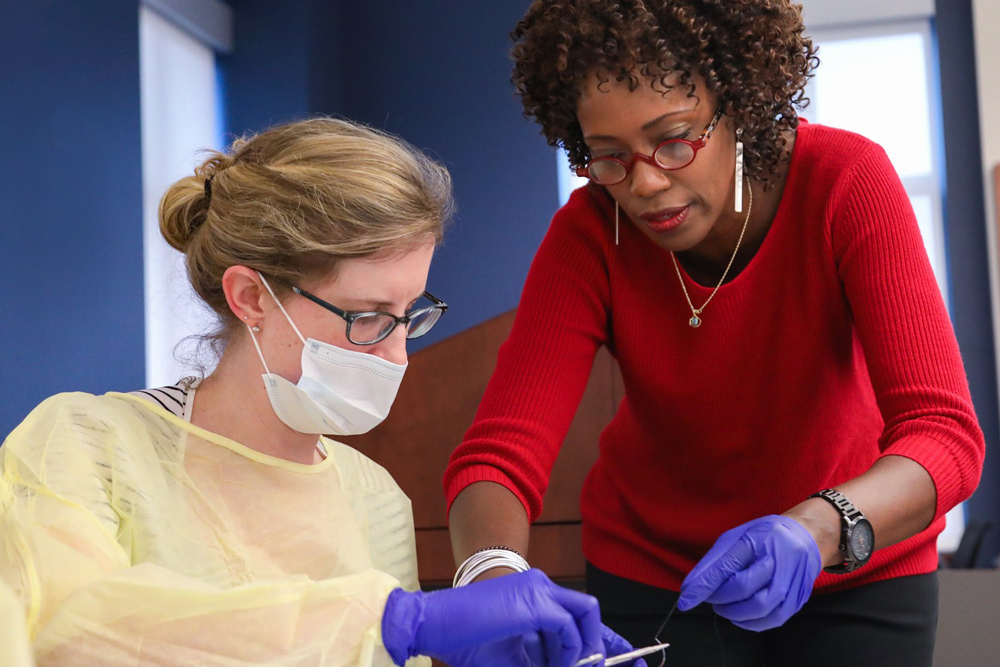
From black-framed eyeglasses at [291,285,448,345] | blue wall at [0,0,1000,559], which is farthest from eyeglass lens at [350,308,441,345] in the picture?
blue wall at [0,0,1000,559]

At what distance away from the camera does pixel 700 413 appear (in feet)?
4.00

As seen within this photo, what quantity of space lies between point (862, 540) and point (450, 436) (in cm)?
107

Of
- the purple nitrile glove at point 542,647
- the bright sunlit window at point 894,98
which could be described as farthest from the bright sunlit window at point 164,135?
the bright sunlit window at point 894,98

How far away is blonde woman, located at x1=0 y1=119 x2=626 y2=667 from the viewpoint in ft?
2.78

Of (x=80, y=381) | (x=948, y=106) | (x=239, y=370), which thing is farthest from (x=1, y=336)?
(x=948, y=106)

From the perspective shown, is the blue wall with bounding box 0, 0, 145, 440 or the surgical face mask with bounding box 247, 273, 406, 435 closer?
the surgical face mask with bounding box 247, 273, 406, 435

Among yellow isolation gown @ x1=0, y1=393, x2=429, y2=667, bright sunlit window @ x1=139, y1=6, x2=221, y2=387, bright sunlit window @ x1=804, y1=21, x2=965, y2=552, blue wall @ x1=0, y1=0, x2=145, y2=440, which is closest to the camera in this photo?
yellow isolation gown @ x1=0, y1=393, x2=429, y2=667

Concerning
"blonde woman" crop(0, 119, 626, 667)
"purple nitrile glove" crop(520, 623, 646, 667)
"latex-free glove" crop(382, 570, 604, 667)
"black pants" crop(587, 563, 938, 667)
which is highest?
"blonde woman" crop(0, 119, 626, 667)

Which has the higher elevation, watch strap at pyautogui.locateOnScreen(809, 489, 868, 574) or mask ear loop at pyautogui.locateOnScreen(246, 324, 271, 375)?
mask ear loop at pyautogui.locateOnScreen(246, 324, 271, 375)

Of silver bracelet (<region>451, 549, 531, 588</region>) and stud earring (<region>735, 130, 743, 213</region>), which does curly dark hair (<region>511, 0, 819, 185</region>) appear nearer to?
stud earring (<region>735, 130, 743, 213</region>)

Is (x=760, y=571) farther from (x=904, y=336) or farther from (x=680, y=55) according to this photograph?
(x=680, y=55)

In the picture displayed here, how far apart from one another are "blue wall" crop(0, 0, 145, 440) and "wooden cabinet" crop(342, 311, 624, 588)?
123cm

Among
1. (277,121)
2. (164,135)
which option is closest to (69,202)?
(164,135)

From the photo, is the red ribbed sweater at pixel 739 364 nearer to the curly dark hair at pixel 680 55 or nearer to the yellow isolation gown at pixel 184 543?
the curly dark hair at pixel 680 55
